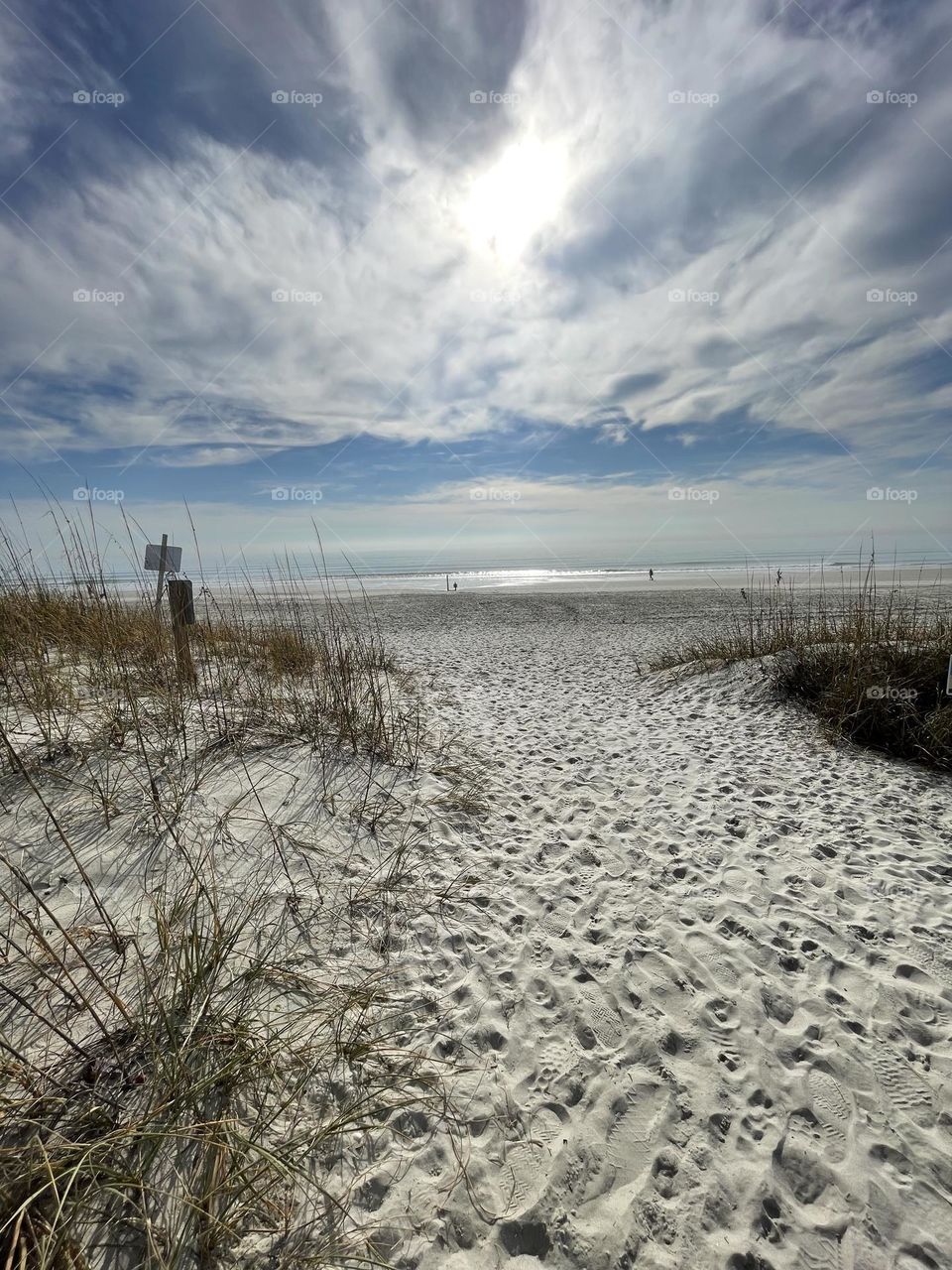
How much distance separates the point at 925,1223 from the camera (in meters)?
1.84

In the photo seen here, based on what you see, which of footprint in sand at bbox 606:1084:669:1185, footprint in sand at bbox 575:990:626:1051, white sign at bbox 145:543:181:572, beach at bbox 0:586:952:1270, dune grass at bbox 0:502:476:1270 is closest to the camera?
dune grass at bbox 0:502:476:1270

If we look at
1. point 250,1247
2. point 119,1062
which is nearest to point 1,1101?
point 119,1062

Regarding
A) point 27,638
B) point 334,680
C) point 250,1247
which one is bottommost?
point 250,1247

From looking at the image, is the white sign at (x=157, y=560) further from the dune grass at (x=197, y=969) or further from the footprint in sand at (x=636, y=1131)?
the footprint in sand at (x=636, y=1131)

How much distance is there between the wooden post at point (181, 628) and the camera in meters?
5.57

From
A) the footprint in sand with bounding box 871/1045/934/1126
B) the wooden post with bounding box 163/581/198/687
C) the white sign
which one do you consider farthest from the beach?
the white sign

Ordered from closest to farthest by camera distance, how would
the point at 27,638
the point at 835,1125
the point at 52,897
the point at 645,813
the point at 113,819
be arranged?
the point at 835,1125, the point at 52,897, the point at 113,819, the point at 645,813, the point at 27,638

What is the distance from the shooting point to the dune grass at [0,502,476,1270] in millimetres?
1677

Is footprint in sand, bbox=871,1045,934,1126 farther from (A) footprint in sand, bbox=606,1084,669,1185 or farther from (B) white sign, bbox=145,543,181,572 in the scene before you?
(B) white sign, bbox=145,543,181,572

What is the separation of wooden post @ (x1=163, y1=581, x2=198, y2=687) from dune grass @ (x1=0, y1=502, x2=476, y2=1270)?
12 cm

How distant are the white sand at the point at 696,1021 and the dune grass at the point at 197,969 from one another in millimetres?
321

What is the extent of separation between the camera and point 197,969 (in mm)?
2201

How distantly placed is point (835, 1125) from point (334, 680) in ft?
15.7

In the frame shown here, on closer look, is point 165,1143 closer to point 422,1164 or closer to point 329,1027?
point 329,1027
